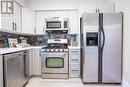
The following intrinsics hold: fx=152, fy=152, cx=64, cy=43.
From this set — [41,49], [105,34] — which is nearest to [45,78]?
[41,49]

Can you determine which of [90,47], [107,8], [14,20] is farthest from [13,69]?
[107,8]

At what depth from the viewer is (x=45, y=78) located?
4.43 metres

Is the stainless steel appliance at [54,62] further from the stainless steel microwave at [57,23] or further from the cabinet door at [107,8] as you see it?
the cabinet door at [107,8]

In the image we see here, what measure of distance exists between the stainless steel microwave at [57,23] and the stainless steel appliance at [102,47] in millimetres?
1060

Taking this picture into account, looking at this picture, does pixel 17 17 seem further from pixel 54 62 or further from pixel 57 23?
pixel 54 62

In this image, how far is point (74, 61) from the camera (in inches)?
177

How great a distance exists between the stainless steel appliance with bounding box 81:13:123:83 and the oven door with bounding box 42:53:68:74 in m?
0.71

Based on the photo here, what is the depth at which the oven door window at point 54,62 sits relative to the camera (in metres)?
4.39

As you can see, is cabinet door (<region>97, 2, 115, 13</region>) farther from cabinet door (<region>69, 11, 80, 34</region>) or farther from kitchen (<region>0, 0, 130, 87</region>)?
cabinet door (<region>69, 11, 80, 34</region>)

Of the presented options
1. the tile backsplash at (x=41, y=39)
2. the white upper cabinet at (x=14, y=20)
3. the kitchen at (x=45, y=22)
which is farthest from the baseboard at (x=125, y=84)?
the white upper cabinet at (x=14, y=20)

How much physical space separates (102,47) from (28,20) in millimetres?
2394

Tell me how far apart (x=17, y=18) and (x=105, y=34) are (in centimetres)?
237

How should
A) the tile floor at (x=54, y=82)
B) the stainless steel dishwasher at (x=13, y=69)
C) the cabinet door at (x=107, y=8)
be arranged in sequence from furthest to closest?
the cabinet door at (x=107, y=8) → the tile floor at (x=54, y=82) → the stainless steel dishwasher at (x=13, y=69)

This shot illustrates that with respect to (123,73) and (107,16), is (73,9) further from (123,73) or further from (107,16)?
(123,73)
